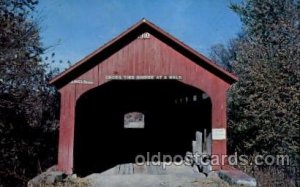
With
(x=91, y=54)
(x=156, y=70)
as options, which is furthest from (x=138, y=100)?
(x=91, y=54)

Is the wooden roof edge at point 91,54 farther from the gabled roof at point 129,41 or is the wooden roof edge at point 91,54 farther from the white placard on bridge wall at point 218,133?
the white placard on bridge wall at point 218,133

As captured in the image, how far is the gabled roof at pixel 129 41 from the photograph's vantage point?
448 inches

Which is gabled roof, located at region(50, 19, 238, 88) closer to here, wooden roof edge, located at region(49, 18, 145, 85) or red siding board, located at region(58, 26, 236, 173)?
wooden roof edge, located at region(49, 18, 145, 85)

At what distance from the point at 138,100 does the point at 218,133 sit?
823 centimetres

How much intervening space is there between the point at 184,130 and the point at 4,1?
8.64 metres

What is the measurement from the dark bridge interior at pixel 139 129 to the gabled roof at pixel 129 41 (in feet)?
6.67

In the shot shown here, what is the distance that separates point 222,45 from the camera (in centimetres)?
4634

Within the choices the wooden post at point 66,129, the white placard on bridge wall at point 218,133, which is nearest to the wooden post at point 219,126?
the white placard on bridge wall at point 218,133

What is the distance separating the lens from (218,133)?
11539 mm

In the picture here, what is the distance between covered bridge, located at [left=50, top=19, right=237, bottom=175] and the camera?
1142cm

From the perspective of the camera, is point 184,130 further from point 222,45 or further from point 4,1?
point 222,45

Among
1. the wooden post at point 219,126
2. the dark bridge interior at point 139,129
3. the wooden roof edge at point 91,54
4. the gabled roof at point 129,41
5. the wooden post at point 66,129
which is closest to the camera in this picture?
the wooden post at point 66,129

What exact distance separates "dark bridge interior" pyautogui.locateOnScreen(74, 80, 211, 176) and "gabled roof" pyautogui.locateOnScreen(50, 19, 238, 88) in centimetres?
203

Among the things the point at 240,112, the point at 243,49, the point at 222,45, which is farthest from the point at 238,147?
the point at 222,45
